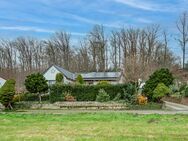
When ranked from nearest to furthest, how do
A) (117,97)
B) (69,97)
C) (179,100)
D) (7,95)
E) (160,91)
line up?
(7,95) < (160,91) < (117,97) < (69,97) < (179,100)

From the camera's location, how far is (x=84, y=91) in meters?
36.0

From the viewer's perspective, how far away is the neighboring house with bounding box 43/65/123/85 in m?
61.7

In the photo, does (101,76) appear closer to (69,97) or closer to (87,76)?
(87,76)

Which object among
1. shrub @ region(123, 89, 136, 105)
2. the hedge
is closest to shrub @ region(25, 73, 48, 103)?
the hedge

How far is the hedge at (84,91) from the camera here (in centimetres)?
3584

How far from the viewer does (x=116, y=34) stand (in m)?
80.5

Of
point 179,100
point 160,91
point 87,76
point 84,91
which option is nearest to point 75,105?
point 84,91

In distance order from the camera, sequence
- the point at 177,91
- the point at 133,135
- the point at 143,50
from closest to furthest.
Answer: the point at 133,135, the point at 177,91, the point at 143,50

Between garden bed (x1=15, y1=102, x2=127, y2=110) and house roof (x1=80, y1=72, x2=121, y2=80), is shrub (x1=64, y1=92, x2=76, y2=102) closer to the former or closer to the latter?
garden bed (x1=15, y1=102, x2=127, y2=110)

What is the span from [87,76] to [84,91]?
31794mm

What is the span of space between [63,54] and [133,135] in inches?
2743

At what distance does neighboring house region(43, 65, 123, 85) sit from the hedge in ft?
74.5

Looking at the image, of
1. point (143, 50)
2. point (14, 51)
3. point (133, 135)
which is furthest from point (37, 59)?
point (133, 135)

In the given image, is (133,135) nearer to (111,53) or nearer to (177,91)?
(177,91)
